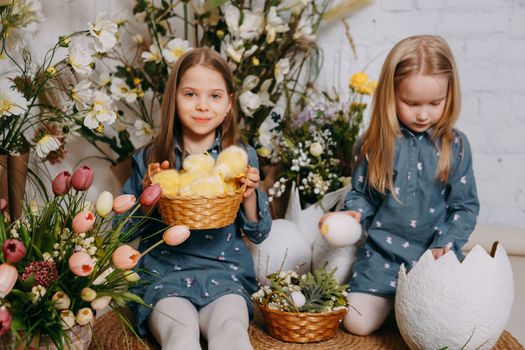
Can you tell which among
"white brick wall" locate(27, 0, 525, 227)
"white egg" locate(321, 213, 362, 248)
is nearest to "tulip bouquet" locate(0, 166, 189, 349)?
"white egg" locate(321, 213, 362, 248)

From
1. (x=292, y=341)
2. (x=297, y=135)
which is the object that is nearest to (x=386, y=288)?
(x=292, y=341)

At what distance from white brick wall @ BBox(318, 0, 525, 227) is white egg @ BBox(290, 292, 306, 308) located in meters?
0.84

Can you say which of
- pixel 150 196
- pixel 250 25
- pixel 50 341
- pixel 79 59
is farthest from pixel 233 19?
pixel 50 341

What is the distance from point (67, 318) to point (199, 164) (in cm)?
51

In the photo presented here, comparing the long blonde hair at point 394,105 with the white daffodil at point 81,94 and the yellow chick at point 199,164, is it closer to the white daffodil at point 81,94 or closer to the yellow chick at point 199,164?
the yellow chick at point 199,164

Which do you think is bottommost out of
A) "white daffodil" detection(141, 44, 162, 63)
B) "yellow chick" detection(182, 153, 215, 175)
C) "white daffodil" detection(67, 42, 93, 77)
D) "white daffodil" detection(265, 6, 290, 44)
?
"yellow chick" detection(182, 153, 215, 175)

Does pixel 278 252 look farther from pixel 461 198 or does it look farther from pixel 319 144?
pixel 461 198

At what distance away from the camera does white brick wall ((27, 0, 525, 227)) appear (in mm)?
2164

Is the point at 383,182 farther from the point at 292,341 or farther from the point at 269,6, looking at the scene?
the point at 269,6

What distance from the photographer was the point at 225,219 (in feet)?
4.93

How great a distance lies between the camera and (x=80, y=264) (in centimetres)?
114

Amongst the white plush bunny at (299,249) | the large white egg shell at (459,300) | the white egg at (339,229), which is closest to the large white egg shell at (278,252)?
the white plush bunny at (299,249)

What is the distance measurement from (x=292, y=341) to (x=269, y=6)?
968mm

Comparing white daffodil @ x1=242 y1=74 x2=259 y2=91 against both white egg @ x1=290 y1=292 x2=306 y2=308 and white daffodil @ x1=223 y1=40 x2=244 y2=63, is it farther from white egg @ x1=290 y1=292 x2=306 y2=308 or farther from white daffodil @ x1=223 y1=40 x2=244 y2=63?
white egg @ x1=290 y1=292 x2=306 y2=308
